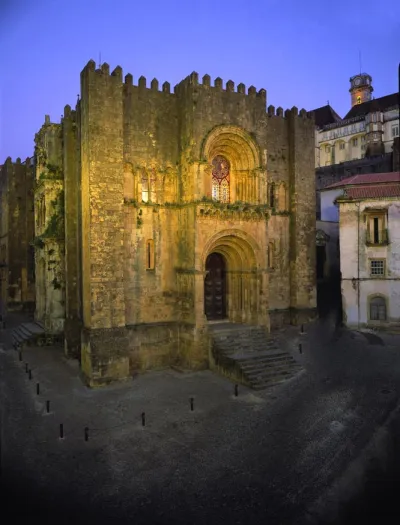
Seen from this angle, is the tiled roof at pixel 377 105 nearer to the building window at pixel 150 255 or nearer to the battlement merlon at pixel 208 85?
the battlement merlon at pixel 208 85

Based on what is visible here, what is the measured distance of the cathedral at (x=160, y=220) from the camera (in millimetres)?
21703

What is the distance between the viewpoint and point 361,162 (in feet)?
168

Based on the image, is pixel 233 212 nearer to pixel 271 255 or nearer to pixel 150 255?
pixel 150 255

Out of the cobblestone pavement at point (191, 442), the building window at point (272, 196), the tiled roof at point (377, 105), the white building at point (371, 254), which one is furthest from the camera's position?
the tiled roof at point (377, 105)

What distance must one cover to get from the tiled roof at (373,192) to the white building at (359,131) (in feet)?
99.1

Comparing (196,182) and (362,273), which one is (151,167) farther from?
(362,273)

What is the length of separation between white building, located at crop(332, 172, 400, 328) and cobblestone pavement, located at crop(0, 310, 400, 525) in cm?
570

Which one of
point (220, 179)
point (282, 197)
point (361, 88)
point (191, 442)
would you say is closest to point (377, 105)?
point (361, 88)

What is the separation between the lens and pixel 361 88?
7988 cm

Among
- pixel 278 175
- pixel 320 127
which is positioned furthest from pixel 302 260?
pixel 320 127

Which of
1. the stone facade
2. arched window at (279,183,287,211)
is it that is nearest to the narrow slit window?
arched window at (279,183,287,211)

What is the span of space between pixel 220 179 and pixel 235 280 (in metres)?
6.42

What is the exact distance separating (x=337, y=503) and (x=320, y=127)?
70.7 m

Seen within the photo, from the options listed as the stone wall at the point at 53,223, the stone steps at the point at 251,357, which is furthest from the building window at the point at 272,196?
the stone wall at the point at 53,223
